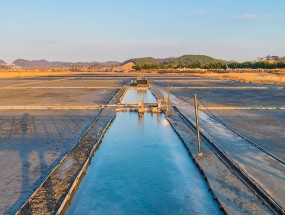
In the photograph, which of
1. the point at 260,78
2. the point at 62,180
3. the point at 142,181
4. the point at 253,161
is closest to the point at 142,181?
the point at 142,181

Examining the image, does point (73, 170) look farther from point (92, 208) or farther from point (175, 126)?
point (175, 126)

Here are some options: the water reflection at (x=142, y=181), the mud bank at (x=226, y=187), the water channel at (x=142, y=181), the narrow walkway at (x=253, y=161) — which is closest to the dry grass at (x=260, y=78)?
the narrow walkway at (x=253, y=161)

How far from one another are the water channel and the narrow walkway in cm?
171

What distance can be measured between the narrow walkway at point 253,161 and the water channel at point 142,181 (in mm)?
1713

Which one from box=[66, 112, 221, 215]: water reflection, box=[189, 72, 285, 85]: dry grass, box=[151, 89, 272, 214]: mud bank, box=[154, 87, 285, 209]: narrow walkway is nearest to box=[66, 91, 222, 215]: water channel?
box=[66, 112, 221, 215]: water reflection

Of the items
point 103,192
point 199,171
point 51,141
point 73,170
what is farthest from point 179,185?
point 51,141

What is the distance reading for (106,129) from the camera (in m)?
19.9

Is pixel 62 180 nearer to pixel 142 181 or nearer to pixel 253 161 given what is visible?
pixel 142 181

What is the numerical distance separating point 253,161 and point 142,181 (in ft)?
15.1

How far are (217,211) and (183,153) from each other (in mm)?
5921

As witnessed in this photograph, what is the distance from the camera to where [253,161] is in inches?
499

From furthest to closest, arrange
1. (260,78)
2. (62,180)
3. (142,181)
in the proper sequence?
(260,78) → (142,181) → (62,180)

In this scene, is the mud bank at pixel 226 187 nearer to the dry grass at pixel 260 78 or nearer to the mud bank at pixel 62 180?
the mud bank at pixel 62 180

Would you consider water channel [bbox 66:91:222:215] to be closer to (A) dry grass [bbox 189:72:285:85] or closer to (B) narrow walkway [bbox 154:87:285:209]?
(B) narrow walkway [bbox 154:87:285:209]
